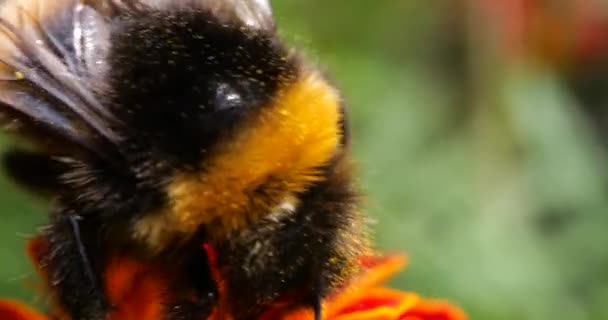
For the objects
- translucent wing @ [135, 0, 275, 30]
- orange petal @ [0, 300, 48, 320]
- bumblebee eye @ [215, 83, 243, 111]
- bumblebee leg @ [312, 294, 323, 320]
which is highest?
translucent wing @ [135, 0, 275, 30]

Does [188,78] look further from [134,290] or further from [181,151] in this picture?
[134,290]

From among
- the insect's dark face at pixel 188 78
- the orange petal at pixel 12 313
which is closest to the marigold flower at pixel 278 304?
the orange petal at pixel 12 313

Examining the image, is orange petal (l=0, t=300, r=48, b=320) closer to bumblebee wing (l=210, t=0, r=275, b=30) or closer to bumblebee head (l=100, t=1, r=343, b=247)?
bumblebee head (l=100, t=1, r=343, b=247)

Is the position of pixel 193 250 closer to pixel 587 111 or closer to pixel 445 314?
pixel 445 314

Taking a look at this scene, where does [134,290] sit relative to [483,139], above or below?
below

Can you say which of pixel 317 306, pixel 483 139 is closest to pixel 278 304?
pixel 317 306

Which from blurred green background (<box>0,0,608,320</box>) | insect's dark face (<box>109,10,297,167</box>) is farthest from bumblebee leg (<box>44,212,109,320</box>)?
blurred green background (<box>0,0,608,320</box>)
